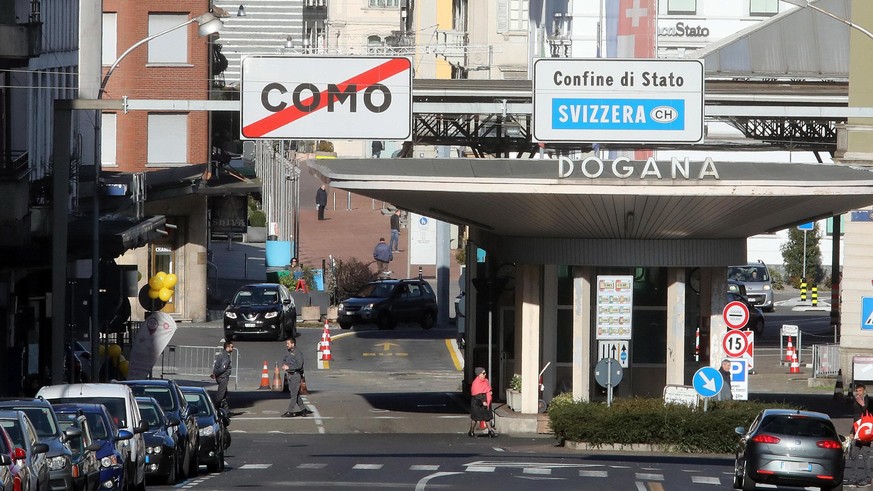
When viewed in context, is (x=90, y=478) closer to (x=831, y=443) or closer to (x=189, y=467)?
(x=189, y=467)

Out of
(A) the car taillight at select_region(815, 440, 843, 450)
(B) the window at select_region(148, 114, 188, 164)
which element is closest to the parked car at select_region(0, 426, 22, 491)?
(A) the car taillight at select_region(815, 440, 843, 450)

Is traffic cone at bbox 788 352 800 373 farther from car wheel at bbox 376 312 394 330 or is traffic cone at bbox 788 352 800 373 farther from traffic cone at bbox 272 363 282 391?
traffic cone at bbox 272 363 282 391

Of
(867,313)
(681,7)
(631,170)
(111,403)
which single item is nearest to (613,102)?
(631,170)

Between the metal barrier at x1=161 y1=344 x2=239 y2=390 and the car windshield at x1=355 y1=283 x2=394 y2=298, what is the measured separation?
934cm

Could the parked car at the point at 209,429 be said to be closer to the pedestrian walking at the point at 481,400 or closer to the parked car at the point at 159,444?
the parked car at the point at 159,444

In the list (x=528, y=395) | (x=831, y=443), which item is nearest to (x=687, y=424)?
(x=528, y=395)

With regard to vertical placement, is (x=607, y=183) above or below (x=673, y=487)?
above

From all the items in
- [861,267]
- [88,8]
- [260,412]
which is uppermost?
[88,8]

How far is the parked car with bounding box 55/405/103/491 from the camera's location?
61.8ft

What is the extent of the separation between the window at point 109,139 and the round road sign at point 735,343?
31114 mm

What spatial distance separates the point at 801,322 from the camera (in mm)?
60562

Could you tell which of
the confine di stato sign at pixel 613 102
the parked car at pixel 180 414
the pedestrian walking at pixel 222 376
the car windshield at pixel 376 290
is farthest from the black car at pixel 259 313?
the confine di stato sign at pixel 613 102

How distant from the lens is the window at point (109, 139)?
188ft

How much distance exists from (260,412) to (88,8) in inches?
499
